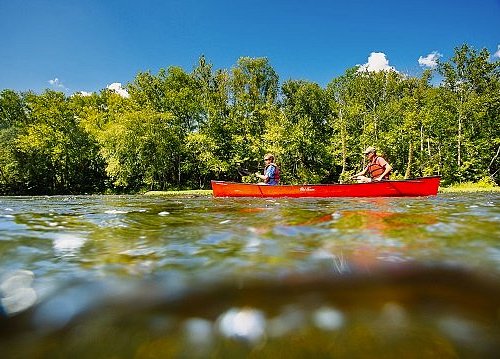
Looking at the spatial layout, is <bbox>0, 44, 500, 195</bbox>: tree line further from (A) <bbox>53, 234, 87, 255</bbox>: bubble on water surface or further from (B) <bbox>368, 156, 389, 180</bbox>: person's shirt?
(A) <bbox>53, 234, 87, 255</bbox>: bubble on water surface

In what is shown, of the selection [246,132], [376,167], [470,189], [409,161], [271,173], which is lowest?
[470,189]

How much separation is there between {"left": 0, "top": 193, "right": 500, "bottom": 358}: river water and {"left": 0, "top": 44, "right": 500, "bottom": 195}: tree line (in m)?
41.3

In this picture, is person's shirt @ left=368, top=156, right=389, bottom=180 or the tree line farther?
the tree line

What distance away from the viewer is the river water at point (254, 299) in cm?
146

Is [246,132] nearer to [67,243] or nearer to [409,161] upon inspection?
[409,161]

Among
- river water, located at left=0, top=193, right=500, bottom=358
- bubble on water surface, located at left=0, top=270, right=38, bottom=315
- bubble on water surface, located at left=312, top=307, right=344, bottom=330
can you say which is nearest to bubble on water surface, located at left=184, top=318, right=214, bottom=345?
river water, located at left=0, top=193, right=500, bottom=358

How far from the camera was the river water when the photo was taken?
146 cm

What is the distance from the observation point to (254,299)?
1.93 meters

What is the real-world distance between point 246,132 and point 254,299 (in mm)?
47448

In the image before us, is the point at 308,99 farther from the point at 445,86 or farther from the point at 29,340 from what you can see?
the point at 29,340

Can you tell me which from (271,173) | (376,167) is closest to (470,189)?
(376,167)

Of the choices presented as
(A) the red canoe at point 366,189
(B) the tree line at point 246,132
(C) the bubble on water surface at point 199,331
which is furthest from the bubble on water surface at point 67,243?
(B) the tree line at point 246,132

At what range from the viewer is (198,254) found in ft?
10.1

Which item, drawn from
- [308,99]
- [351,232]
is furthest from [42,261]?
[308,99]
